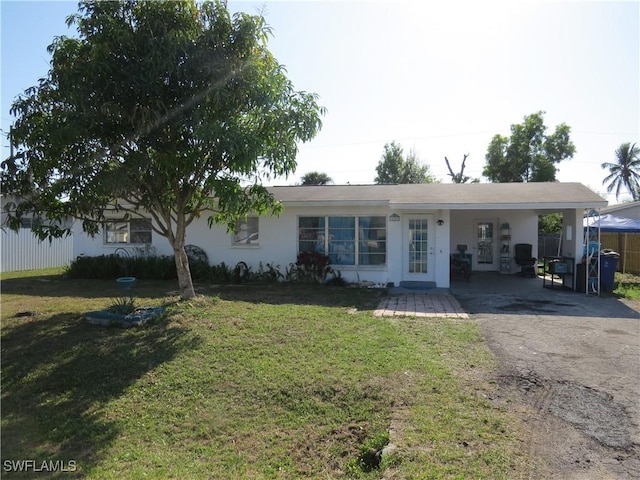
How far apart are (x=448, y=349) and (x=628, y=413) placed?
7.72 feet

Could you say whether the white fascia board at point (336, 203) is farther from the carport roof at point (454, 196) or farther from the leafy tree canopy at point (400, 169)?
the leafy tree canopy at point (400, 169)

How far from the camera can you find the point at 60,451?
12.1ft

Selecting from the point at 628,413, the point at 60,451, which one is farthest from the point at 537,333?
the point at 60,451

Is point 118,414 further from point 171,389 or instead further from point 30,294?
point 30,294

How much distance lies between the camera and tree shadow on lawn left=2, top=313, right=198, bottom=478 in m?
3.82

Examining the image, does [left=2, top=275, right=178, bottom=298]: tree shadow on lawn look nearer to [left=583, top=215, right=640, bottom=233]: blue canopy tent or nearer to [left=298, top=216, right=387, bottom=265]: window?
[left=298, top=216, right=387, bottom=265]: window

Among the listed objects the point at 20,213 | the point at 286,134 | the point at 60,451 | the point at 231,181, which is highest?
the point at 286,134

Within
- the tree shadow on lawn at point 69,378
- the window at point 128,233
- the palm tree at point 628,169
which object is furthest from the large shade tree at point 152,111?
the palm tree at point 628,169

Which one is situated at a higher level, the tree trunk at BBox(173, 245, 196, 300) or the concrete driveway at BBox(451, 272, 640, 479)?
the tree trunk at BBox(173, 245, 196, 300)

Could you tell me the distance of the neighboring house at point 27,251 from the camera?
56.1 ft

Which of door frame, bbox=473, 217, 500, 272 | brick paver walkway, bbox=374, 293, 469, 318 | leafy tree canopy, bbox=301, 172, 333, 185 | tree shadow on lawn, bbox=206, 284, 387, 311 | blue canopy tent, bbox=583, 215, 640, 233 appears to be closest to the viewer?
brick paver walkway, bbox=374, 293, 469, 318

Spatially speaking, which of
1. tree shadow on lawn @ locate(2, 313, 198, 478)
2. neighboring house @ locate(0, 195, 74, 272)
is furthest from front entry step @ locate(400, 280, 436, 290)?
neighboring house @ locate(0, 195, 74, 272)

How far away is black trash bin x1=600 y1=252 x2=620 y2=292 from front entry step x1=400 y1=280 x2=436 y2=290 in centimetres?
446

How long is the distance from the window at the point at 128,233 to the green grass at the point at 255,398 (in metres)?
7.23
